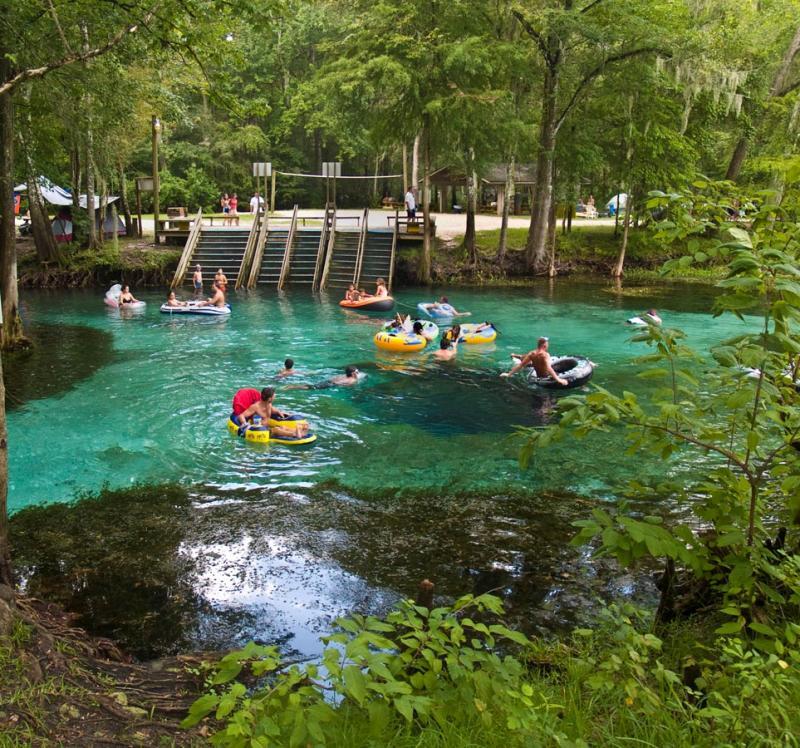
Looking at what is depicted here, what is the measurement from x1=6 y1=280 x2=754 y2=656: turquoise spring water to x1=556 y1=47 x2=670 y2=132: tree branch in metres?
12.0

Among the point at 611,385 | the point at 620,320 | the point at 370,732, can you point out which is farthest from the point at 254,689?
the point at 620,320

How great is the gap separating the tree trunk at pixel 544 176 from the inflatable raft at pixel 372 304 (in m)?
9.29

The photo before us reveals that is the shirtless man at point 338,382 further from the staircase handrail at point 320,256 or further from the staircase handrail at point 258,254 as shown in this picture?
the staircase handrail at point 258,254

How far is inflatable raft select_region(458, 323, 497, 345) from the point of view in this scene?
61.8 ft

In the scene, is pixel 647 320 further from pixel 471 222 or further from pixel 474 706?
pixel 471 222

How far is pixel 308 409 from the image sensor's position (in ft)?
44.0

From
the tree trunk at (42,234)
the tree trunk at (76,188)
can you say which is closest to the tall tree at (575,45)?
the tree trunk at (76,188)

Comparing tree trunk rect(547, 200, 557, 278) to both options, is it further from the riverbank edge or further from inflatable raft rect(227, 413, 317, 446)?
inflatable raft rect(227, 413, 317, 446)

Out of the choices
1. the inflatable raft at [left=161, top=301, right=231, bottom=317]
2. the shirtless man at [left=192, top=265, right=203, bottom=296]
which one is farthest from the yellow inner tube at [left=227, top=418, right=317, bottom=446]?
the shirtless man at [left=192, top=265, right=203, bottom=296]

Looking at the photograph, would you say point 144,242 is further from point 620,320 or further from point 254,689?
point 254,689

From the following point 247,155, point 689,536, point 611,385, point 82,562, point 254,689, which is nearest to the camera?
point 689,536

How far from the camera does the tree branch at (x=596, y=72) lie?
24.4 m

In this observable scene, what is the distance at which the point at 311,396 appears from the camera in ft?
46.6

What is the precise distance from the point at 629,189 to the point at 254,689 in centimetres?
2726
